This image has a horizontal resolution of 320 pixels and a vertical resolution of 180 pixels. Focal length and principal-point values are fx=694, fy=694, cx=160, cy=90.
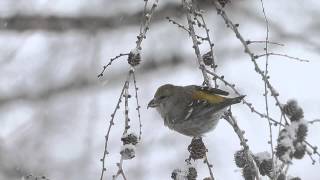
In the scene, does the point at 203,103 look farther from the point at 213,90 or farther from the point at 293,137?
the point at 293,137

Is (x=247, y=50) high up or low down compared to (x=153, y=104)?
down

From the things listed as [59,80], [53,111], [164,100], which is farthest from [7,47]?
[164,100]

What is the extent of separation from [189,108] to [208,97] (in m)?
0.12

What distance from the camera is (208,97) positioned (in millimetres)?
3113

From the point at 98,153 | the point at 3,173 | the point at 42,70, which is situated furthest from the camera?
the point at 98,153

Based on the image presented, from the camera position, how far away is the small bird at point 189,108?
10.0 feet

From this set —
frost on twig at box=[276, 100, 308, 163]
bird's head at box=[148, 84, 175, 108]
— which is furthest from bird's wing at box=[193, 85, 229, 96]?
frost on twig at box=[276, 100, 308, 163]

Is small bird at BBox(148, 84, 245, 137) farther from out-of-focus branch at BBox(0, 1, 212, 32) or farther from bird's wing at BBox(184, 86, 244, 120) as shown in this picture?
out-of-focus branch at BBox(0, 1, 212, 32)

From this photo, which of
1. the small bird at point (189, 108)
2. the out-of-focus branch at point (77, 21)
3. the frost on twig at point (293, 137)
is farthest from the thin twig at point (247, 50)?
the out-of-focus branch at point (77, 21)

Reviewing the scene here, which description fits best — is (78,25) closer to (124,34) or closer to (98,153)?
(124,34)

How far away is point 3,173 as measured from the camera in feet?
17.4

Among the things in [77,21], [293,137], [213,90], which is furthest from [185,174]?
[77,21]

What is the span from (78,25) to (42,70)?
0.74m

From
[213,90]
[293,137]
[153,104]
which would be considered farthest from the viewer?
[153,104]
